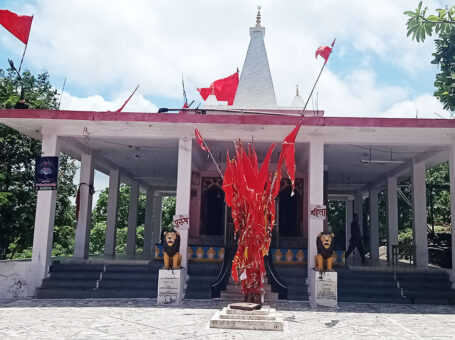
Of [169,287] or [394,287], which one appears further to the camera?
[394,287]

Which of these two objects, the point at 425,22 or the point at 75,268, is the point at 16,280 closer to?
the point at 75,268

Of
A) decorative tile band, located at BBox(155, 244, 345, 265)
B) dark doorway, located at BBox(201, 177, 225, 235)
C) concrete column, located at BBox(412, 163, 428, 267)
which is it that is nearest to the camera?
decorative tile band, located at BBox(155, 244, 345, 265)

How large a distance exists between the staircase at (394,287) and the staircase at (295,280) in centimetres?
72

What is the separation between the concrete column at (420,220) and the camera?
1140cm

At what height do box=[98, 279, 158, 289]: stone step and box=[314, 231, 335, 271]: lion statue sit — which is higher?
box=[314, 231, 335, 271]: lion statue

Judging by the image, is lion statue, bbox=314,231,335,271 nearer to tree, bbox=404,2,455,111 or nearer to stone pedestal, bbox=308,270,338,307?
stone pedestal, bbox=308,270,338,307

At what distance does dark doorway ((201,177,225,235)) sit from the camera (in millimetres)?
13547

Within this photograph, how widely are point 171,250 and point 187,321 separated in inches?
71.6

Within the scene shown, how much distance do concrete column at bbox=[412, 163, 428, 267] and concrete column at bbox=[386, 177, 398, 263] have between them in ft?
4.82

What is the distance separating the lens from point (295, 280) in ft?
30.3

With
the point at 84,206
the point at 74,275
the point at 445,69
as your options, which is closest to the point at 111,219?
the point at 84,206

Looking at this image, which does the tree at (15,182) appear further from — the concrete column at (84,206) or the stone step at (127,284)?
the stone step at (127,284)

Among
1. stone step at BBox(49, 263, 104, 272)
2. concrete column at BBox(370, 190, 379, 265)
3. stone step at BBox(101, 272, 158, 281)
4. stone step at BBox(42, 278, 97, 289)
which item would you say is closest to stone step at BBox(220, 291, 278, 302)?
stone step at BBox(101, 272, 158, 281)

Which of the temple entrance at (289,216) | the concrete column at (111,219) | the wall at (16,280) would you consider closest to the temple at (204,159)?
the wall at (16,280)
